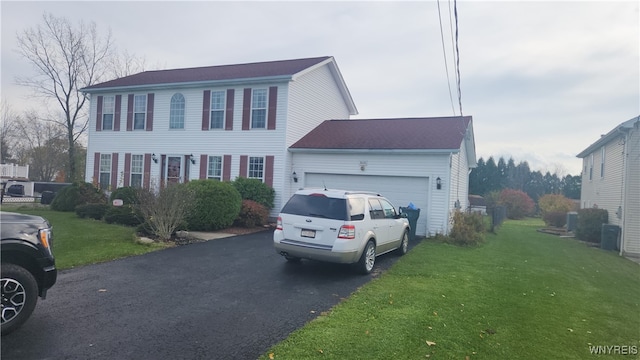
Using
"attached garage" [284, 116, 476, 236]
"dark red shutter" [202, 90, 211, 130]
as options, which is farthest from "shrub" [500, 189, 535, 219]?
"dark red shutter" [202, 90, 211, 130]

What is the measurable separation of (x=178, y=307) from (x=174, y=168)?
14785 mm

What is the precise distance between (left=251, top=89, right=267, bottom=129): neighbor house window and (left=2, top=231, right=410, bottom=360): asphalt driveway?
931 centimetres

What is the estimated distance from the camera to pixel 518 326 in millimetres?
5309

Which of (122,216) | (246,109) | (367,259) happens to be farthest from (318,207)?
(246,109)

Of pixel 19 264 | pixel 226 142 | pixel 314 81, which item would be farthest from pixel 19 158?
pixel 19 264

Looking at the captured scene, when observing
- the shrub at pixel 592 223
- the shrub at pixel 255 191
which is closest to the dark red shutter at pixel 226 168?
the shrub at pixel 255 191

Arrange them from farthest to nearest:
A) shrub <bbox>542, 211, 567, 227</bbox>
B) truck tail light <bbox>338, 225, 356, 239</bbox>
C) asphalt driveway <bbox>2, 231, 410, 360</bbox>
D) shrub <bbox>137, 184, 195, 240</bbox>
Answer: shrub <bbox>542, 211, 567, 227</bbox>, shrub <bbox>137, 184, 195, 240</bbox>, truck tail light <bbox>338, 225, 356, 239</bbox>, asphalt driveway <bbox>2, 231, 410, 360</bbox>

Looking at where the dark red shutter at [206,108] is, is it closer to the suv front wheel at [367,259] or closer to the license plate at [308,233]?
the license plate at [308,233]

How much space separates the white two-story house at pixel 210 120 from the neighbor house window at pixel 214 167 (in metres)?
0.05

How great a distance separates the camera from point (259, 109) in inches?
690

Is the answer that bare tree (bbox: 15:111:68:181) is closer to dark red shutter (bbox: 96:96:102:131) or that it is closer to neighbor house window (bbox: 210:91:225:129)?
dark red shutter (bbox: 96:96:102:131)

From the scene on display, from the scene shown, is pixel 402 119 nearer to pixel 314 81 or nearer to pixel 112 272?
pixel 314 81

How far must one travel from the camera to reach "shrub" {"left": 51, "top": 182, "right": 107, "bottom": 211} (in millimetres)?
16453

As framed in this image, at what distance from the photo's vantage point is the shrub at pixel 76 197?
1645 cm
